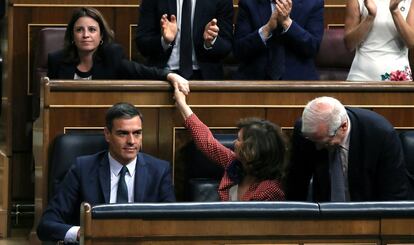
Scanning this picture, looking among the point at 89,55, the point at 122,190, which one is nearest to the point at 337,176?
the point at 122,190

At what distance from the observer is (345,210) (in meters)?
2.92

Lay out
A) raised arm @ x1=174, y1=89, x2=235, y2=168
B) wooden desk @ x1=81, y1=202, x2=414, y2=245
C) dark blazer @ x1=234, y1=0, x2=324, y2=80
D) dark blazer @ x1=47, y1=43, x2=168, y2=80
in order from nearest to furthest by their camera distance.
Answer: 1. wooden desk @ x1=81, y1=202, x2=414, y2=245
2. raised arm @ x1=174, y1=89, x2=235, y2=168
3. dark blazer @ x1=47, y1=43, x2=168, y2=80
4. dark blazer @ x1=234, y1=0, x2=324, y2=80

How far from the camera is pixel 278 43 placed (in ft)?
13.5

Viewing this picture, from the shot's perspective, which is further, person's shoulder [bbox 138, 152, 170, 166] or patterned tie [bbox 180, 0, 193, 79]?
patterned tie [bbox 180, 0, 193, 79]

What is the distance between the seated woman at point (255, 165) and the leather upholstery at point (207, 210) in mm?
427

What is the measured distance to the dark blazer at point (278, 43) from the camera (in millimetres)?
4113

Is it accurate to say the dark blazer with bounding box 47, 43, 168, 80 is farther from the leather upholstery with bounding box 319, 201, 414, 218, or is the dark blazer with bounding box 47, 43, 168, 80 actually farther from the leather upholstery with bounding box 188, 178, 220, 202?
the leather upholstery with bounding box 319, 201, 414, 218

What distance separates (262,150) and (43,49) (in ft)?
4.57

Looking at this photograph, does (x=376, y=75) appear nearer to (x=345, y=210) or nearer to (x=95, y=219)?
(x=345, y=210)

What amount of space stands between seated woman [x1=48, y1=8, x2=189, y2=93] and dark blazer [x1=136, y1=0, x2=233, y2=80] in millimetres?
147

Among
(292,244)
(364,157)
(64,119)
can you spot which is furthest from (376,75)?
(292,244)

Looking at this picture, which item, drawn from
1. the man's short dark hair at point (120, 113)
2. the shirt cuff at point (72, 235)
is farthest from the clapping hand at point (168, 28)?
the shirt cuff at point (72, 235)

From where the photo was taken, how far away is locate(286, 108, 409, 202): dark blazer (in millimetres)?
3340

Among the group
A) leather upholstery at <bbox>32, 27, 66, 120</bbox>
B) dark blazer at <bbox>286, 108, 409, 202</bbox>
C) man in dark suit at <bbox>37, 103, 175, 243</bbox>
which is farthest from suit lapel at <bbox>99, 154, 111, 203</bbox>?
leather upholstery at <bbox>32, 27, 66, 120</bbox>
